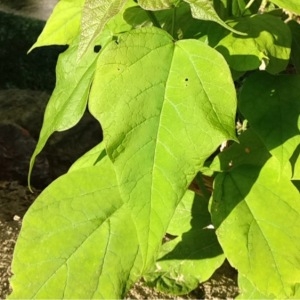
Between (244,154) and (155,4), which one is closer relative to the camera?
(155,4)

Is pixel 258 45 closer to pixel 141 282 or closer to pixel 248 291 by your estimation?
pixel 248 291

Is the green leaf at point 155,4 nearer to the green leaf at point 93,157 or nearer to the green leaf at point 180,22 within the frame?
the green leaf at point 180,22

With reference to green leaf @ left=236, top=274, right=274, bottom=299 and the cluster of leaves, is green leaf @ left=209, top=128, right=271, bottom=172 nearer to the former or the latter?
the cluster of leaves

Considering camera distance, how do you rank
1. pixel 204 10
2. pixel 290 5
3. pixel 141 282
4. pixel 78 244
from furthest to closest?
pixel 141 282, pixel 78 244, pixel 290 5, pixel 204 10

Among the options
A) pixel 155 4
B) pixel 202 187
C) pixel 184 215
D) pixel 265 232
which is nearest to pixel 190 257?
pixel 184 215

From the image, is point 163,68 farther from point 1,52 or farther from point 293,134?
point 1,52

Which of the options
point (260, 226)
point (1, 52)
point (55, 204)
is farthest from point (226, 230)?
point (1, 52)
